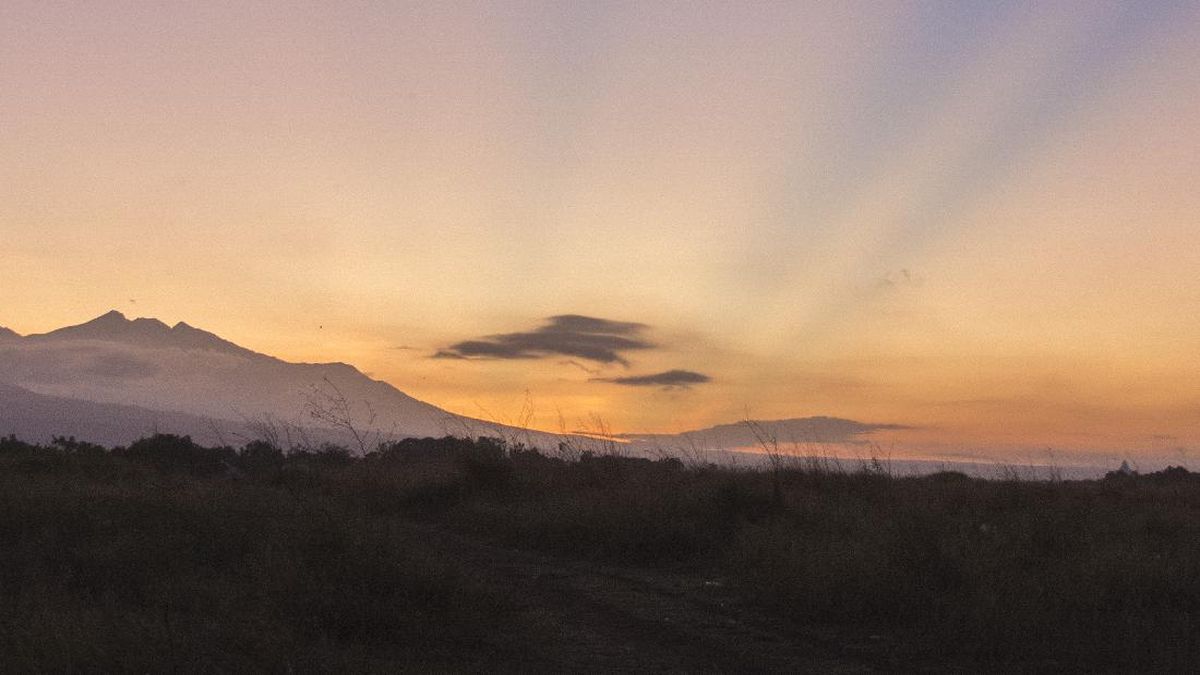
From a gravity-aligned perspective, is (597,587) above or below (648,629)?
above

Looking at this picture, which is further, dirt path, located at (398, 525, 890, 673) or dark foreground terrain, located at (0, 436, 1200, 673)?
dirt path, located at (398, 525, 890, 673)

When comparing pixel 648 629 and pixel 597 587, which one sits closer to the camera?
pixel 648 629

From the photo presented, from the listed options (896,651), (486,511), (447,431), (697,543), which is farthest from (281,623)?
(447,431)

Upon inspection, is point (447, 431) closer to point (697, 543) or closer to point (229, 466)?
point (697, 543)

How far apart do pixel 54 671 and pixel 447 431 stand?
14.3 metres

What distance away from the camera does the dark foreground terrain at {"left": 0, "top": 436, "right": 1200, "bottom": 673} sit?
688 cm

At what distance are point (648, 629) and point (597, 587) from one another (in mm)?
2034

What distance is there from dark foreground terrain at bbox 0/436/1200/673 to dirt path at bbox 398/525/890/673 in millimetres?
32

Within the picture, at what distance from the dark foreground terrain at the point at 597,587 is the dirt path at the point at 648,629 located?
0.10ft

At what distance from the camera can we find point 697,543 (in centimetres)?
1238

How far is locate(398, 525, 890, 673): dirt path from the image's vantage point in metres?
6.98

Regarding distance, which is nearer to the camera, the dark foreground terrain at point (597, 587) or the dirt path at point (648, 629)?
the dark foreground terrain at point (597, 587)

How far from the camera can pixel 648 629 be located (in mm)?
8078

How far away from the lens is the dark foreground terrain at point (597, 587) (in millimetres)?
6879
